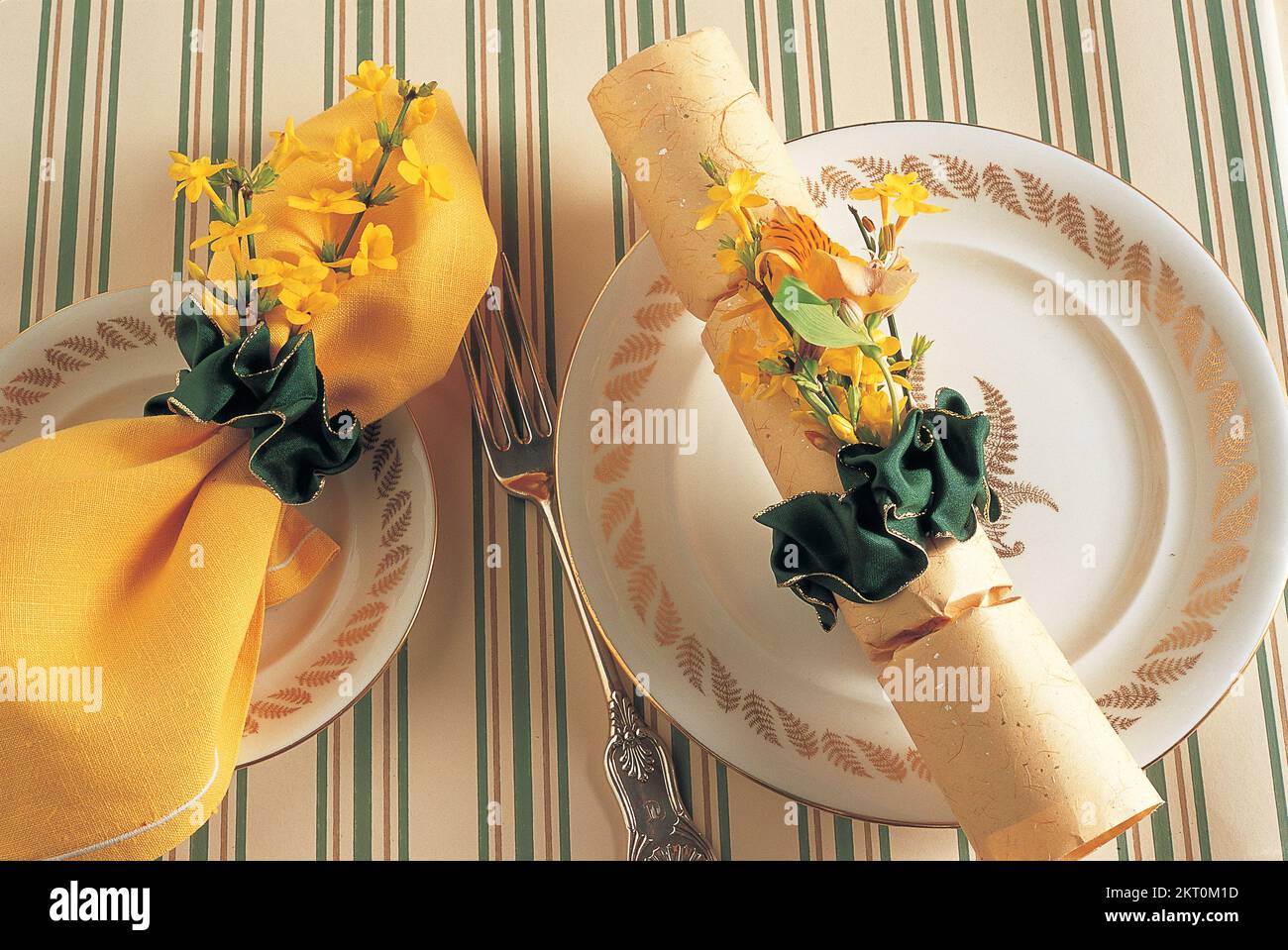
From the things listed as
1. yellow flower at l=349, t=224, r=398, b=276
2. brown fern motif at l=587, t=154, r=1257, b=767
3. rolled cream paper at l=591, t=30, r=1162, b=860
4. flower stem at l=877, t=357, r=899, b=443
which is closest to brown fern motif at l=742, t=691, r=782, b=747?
Result: brown fern motif at l=587, t=154, r=1257, b=767

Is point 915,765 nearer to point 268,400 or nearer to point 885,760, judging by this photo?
point 885,760

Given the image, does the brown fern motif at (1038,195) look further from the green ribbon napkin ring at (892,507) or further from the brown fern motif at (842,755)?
the brown fern motif at (842,755)

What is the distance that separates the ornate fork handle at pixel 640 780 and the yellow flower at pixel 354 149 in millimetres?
264

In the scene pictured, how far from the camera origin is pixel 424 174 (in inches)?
21.5

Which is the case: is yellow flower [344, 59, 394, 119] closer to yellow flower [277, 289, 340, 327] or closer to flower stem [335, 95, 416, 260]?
flower stem [335, 95, 416, 260]

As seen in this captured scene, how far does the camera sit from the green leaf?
440 millimetres

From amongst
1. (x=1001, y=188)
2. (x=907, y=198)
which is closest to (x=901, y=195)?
(x=907, y=198)

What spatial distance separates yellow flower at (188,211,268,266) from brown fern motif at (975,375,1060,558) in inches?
17.7

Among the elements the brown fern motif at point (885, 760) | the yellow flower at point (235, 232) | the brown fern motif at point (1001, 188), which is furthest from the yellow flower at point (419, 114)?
the brown fern motif at point (885, 760)

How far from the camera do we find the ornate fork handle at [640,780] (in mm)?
607

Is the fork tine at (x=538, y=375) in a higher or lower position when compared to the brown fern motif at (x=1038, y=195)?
lower

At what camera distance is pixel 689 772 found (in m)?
0.62

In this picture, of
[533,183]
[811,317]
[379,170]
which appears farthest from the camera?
[533,183]

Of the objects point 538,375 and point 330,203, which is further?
point 538,375
